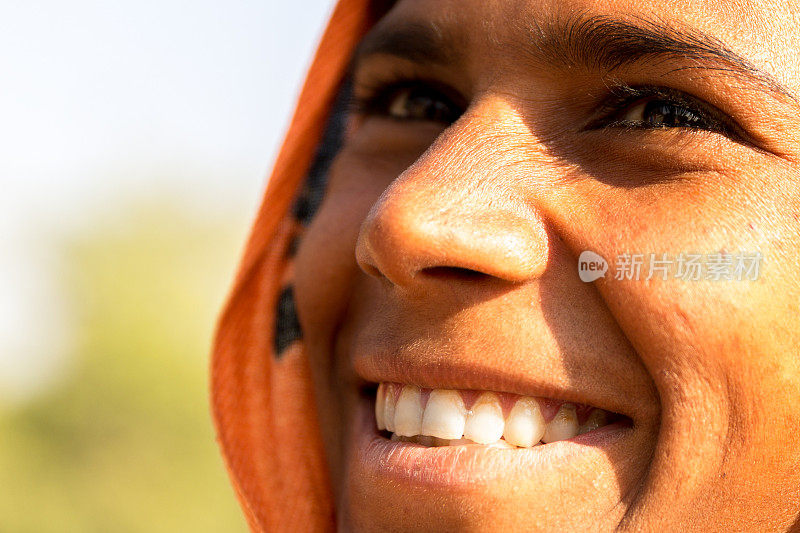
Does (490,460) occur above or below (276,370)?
above

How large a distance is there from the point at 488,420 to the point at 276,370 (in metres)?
0.72

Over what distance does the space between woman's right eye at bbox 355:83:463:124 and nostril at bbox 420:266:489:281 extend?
47 cm

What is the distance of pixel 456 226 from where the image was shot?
52.5 inches

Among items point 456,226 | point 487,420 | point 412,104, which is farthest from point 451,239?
point 412,104

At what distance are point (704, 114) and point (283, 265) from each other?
1.08 m

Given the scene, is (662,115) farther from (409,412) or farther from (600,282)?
(409,412)

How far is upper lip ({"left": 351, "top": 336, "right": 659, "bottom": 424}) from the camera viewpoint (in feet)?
4.38

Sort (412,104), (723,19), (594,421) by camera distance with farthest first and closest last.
A: (412,104) < (594,421) < (723,19)

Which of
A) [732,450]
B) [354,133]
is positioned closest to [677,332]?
[732,450]

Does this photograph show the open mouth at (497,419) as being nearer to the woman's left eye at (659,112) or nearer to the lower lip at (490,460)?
the lower lip at (490,460)

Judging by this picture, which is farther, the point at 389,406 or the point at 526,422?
the point at 389,406

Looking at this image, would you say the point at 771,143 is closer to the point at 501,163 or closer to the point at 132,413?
the point at 501,163

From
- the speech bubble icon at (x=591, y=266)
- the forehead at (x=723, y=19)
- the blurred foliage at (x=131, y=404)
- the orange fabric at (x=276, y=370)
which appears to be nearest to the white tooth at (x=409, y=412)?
the speech bubble icon at (x=591, y=266)

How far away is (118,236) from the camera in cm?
1139
